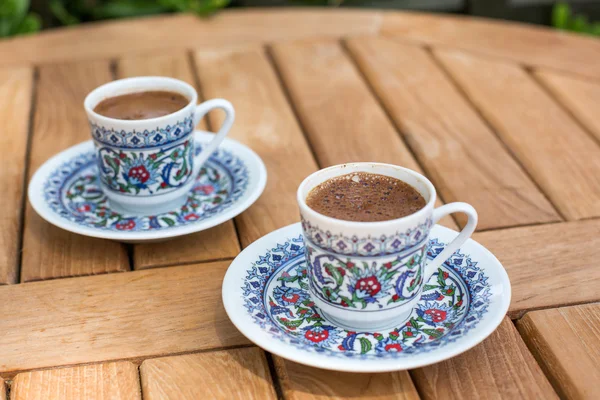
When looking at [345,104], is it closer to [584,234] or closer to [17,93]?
[584,234]

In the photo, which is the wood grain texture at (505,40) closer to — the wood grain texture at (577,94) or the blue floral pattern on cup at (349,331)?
the wood grain texture at (577,94)

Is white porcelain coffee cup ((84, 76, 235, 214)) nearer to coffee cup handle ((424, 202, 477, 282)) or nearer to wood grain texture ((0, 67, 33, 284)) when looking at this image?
wood grain texture ((0, 67, 33, 284))

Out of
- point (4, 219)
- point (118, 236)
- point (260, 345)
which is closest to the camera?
point (260, 345)

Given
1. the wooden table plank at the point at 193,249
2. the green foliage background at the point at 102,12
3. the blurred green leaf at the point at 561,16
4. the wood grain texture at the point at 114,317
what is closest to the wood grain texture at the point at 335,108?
the wooden table plank at the point at 193,249

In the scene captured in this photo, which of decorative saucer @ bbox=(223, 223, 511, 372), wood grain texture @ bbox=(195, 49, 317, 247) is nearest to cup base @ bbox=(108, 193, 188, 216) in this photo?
wood grain texture @ bbox=(195, 49, 317, 247)

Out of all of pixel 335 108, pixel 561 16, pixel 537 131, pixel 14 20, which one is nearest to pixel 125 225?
pixel 335 108

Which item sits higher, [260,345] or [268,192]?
[260,345]

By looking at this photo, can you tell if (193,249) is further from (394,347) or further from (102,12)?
(102,12)

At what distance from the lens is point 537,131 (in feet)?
4.58

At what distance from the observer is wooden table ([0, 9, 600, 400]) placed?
841mm

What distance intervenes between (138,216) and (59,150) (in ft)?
1.03

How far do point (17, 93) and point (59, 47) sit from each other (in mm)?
241

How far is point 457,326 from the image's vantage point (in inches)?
33.9

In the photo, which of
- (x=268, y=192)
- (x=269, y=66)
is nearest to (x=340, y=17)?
(x=269, y=66)
